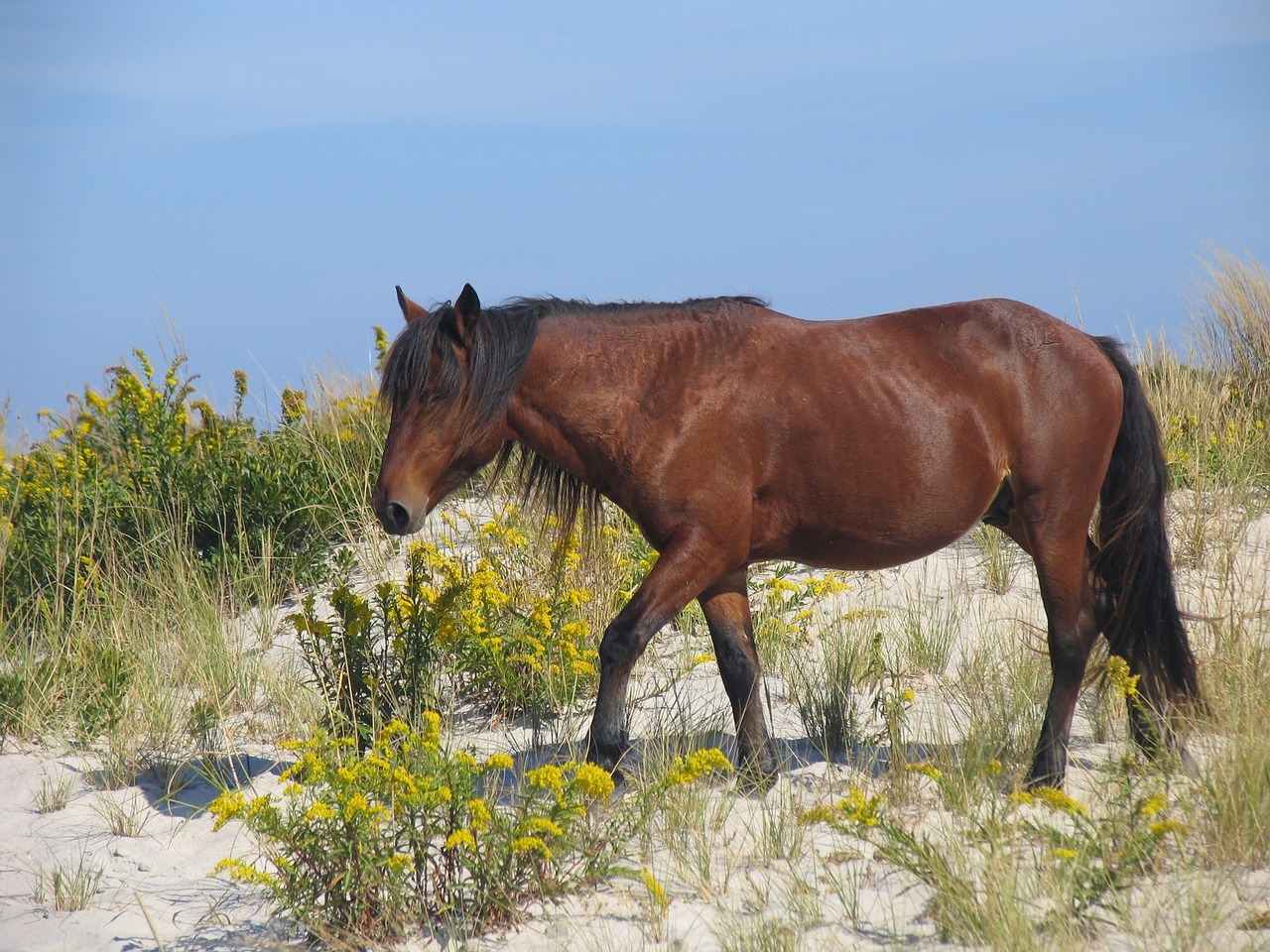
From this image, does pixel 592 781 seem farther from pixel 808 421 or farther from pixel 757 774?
pixel 808 421

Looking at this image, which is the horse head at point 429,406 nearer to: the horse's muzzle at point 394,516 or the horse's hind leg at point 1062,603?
the horse's muzzle at point 394,516

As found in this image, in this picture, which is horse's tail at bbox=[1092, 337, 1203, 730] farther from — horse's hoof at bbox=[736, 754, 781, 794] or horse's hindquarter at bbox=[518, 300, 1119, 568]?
horse's hoof at bbox=[736, 754, 781, 794]

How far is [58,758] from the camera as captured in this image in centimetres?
556

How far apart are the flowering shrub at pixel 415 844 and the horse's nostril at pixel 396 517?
85 cm

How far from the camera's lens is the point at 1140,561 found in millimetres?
4867

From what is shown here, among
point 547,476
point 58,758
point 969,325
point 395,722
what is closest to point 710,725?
point 547,476

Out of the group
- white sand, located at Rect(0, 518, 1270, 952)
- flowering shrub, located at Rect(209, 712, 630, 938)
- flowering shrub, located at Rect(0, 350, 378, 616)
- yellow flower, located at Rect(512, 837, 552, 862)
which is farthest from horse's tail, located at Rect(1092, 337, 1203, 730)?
flowering shrub, located at Rect(0, 350, 378, 616)

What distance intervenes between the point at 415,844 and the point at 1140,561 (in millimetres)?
3194

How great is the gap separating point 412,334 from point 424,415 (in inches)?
12.2

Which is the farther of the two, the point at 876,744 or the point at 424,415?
the point at 876,744

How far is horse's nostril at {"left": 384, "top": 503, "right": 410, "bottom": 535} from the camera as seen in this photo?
4.32m

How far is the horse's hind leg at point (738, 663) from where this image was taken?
15.8 feet

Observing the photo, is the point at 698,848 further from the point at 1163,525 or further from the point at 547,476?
the point at 1163,525

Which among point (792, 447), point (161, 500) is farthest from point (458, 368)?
point (161, 500)
